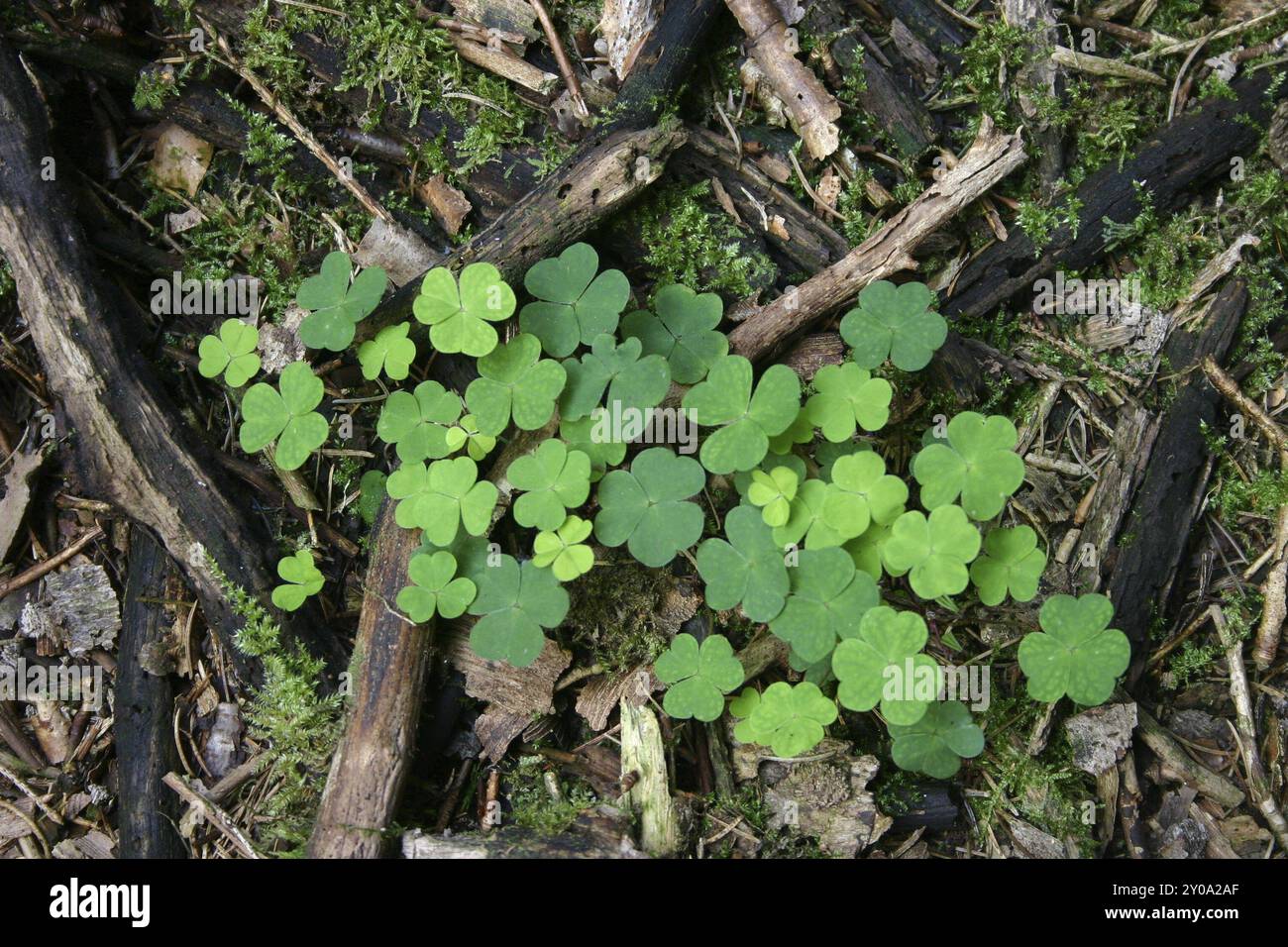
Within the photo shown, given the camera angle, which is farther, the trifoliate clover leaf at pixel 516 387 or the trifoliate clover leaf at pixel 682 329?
the trifoliate clover leaf at pixel 682 329

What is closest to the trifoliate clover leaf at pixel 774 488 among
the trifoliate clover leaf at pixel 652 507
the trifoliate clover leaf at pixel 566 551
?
the trifoliate clover leaf at pixel 652 507

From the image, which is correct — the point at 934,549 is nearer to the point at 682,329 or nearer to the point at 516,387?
the point at 682,329

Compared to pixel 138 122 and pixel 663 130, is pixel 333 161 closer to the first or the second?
pixel 138 122

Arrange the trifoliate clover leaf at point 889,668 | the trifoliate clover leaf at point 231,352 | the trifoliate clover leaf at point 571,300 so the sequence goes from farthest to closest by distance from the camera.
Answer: the trifoliate clover leaf at point 231,352 → the trifoliate clover leaf at point 571,300 → the trifoliate clover leaf at point 889,668

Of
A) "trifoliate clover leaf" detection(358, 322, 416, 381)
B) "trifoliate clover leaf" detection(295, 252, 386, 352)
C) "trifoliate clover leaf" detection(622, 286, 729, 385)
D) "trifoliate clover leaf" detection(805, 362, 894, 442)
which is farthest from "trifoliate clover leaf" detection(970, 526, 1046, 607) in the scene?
"trifoliate clover leaf" detection(295, 252, 386, 352)

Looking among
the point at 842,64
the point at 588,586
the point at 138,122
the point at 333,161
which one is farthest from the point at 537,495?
the point at 138,122

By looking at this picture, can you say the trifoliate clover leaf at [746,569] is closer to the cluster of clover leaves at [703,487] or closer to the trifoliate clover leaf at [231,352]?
the cluster of clover leaves at [703,487]
